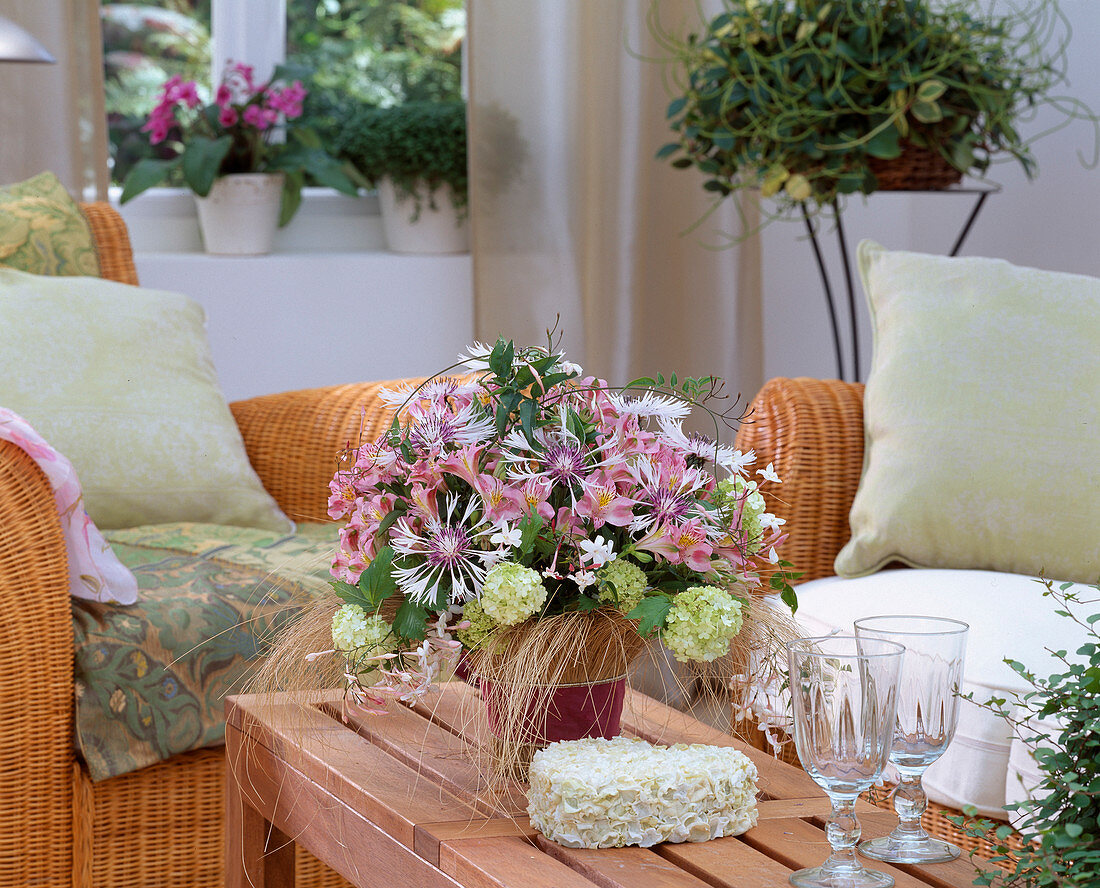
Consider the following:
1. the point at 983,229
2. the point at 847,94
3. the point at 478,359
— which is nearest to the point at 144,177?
the point at 847,94

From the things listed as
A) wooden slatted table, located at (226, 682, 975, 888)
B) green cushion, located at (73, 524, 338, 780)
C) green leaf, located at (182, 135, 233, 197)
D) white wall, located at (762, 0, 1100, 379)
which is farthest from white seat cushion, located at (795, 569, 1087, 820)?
green leaf, located at (182, 135, 233, 197)

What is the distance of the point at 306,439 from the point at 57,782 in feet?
2.26

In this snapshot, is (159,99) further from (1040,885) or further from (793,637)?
(1040,885)

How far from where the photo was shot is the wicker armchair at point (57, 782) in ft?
4.42

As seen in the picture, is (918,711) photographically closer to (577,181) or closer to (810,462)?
(810,462)

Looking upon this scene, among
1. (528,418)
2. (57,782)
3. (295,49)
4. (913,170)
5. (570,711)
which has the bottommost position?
(57,782)

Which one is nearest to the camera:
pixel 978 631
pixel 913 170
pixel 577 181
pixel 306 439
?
pixel 978 631

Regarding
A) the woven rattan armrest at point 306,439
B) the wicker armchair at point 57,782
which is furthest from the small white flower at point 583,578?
the woven rattan armrest at point 306,439

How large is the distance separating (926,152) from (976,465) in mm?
948

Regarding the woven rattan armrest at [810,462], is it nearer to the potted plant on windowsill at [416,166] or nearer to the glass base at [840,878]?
the glass base at [840,878]

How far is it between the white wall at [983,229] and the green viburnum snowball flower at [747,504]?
1.66 metres

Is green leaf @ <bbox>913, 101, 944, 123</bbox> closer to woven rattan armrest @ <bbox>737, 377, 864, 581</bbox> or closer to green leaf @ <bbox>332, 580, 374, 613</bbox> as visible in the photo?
woven rattan armrest @ <bbox>737, 377, 864, 581</bbox>

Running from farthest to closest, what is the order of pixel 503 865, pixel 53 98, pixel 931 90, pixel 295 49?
1. pixel 295 49
2. pixel 53 98
3. pixel 931 90
4. pixel 503 865

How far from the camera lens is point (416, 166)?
284 cm
